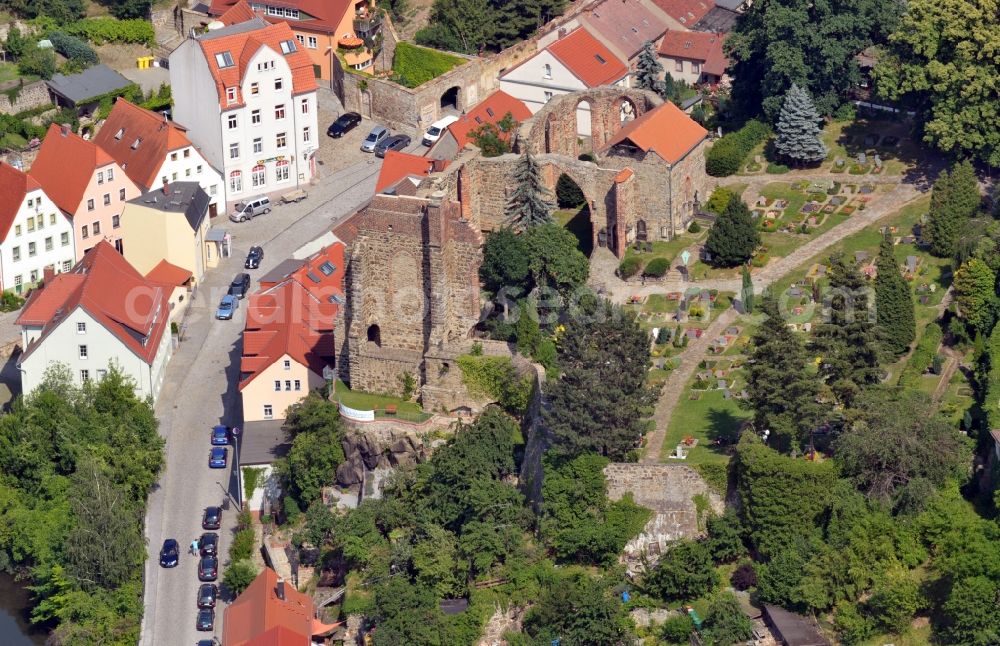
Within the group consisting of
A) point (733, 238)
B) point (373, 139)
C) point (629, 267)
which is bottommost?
point (629, 267)

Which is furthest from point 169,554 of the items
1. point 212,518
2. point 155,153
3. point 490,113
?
point 490,113

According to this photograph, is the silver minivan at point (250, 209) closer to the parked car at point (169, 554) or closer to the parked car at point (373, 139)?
the parked car at point (373, 139)

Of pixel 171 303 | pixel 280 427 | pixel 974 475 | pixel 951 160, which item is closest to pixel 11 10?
pixel 171 303

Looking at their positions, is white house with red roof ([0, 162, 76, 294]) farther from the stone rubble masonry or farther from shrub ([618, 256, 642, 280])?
the stone rubble masonry

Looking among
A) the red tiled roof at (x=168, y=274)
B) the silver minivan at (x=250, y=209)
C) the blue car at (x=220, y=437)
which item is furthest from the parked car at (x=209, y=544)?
the silver minivan at (x=250, y=209)

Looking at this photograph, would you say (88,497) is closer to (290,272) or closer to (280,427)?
(280,427)

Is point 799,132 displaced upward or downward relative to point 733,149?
upward

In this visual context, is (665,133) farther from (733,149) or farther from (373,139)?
(373,139)

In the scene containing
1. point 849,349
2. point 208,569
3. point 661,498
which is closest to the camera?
point 661,498
